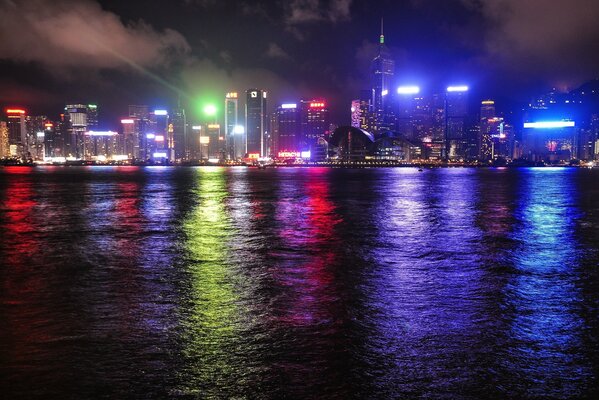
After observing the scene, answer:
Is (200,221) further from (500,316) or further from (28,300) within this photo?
(500,316)

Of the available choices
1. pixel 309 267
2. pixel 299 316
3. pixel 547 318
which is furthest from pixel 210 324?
pixel 547 318

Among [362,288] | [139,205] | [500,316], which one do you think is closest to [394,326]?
[500,316]

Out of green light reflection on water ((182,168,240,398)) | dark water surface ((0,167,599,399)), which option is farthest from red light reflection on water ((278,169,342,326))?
green light reflection on water ((182,168,240,398))

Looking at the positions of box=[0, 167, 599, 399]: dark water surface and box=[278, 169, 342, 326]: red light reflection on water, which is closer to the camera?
box=[0, 167, 599, 399]: dark water surface

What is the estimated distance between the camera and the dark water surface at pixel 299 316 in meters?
6.42

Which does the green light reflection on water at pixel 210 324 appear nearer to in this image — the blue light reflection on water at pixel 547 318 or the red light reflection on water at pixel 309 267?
the red light reflection on water at pixel 309 267

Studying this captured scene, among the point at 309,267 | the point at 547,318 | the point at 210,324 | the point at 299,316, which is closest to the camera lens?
the point at 210,324

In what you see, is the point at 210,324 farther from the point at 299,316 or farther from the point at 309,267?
the point at 309,267

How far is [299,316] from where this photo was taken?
9320mm

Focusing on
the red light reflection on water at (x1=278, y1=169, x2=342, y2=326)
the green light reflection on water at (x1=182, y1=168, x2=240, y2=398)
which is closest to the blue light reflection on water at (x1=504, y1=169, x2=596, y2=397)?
the red light reflection on water at (x1=278, y1=169, x2=342, y2=326)

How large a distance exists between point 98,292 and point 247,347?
536cm

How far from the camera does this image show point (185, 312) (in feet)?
31.6

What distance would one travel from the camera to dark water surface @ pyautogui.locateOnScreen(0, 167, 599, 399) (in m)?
6.42

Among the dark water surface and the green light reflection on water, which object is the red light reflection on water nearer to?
the dark water surface
